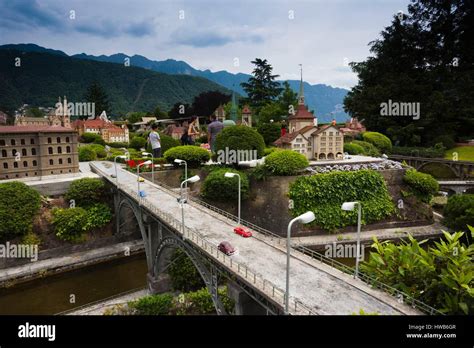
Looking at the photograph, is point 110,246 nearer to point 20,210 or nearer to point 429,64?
point 20,210

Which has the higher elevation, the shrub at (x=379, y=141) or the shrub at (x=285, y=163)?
the shrub at (x=379, y=141)

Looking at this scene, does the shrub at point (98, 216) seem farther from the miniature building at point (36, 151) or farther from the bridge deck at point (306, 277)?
the bridge deck at point (306, 277)

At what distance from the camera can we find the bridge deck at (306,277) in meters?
11.2

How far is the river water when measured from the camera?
81.5 ft

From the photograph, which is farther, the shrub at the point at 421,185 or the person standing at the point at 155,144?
the person standing at the point at 155,144

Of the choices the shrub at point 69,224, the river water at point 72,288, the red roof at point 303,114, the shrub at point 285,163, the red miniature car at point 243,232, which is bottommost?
the river water at point 72,288

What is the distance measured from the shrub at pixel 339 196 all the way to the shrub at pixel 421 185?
418 centimetres

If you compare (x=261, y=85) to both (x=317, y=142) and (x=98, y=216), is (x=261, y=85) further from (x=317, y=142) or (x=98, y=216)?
(x=98, y=216)

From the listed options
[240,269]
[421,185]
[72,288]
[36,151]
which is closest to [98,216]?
[72,288]

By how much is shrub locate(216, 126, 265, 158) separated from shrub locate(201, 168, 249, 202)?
12.5ft

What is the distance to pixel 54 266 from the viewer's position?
3003 centimetres

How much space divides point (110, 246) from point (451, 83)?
212 ft

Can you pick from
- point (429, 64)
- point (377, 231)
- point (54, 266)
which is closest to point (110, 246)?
point (54, 266)

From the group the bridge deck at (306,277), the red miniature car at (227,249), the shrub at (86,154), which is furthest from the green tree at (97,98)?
the red miniature car at (227,249)
